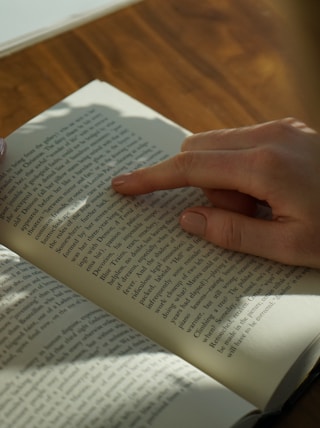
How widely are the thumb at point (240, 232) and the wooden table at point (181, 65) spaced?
21 cm

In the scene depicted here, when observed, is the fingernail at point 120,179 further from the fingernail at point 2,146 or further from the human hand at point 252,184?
the fingernail at point 2,146

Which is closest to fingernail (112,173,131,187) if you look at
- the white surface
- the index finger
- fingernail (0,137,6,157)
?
the index finger

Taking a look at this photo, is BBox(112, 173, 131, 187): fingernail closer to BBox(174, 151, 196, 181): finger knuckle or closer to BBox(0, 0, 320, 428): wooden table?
BBox(174, 151, 196, 181): finger knuckle

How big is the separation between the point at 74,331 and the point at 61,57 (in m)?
0.49

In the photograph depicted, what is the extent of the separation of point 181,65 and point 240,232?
1.19ft

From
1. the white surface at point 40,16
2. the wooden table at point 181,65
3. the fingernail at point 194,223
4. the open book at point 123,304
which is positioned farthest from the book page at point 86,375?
the white surface at point 40,16

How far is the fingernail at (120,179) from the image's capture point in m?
0.87

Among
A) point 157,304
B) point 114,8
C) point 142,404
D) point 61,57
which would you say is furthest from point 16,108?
point 142,404

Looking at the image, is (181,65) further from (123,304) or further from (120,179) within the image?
(123,304)

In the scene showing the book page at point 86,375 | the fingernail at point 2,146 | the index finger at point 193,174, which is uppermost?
the fingernail at point 2,146

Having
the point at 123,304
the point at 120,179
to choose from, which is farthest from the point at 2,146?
the point at 123,304

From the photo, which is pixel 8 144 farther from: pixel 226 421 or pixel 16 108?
pixel 226 421

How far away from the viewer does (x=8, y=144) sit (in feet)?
2.97

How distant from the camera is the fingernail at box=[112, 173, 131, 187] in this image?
869 millimetres
